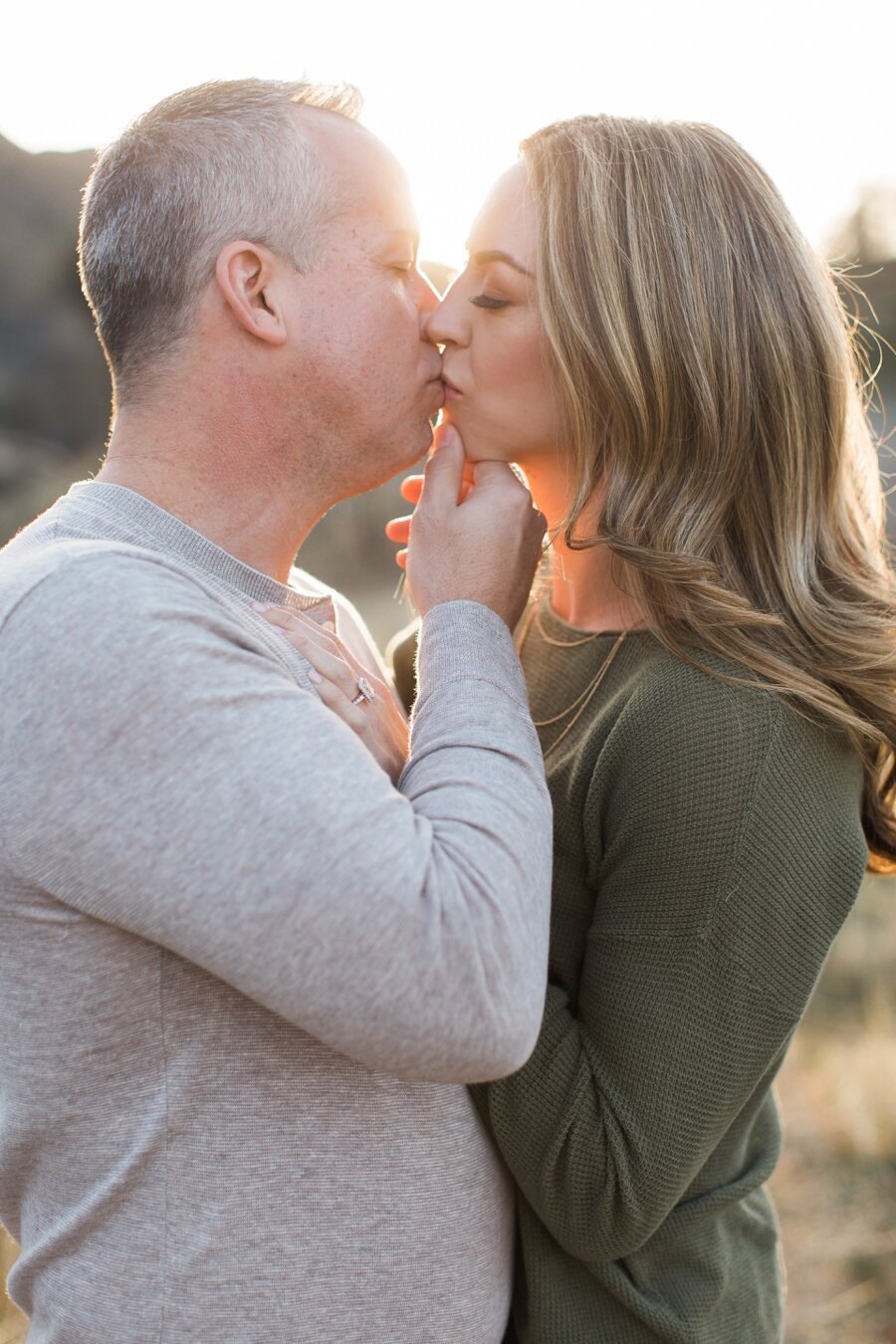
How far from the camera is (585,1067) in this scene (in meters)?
1.72

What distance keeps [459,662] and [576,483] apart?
0.70 metres

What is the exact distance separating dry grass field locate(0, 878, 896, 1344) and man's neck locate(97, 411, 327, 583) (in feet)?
6.80

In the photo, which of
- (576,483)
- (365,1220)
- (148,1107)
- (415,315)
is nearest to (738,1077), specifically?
(365,1220)

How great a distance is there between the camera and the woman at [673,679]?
170 cm

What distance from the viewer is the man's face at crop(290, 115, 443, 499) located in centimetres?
196

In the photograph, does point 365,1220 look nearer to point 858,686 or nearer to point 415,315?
point 858,686

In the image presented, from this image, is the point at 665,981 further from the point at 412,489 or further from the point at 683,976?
the point at 412,489

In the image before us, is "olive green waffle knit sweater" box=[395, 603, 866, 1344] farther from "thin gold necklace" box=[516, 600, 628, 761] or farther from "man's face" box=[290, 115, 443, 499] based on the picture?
"man's face" box=[290, 115, 443, 499]

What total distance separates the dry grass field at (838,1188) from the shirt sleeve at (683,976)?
1773 millimetres

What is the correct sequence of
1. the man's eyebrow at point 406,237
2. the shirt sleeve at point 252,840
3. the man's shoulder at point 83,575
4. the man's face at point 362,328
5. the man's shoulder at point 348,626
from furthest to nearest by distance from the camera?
the man's shoulder at point 348,626
the man's eyebrow at point 406,237
the man's face at point 362,328
the man's shoulder at point 83,575
the shirt sleeve at point 252,840

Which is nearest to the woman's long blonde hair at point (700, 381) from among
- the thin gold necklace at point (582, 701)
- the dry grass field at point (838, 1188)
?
the thin gold necklace at point (582, 701)

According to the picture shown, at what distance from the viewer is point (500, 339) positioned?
2.12 m

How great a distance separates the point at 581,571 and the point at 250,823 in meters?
1.21

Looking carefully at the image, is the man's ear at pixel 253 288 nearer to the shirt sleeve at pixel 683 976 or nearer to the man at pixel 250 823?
the man at pixel 250 823
